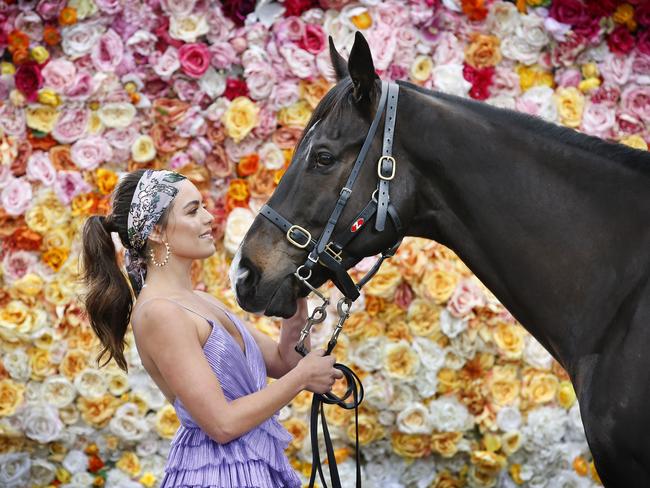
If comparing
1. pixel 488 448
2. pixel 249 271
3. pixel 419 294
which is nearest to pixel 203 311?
pixel 249 271

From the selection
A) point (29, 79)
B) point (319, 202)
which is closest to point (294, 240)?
point (319, 202)

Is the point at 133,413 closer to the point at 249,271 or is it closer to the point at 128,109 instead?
the point at 128,109

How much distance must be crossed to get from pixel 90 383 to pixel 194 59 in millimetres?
1776

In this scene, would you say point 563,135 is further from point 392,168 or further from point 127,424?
point 127,424

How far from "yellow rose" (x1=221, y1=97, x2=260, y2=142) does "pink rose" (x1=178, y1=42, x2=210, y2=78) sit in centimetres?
26

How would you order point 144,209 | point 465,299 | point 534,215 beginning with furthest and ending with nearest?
point 465,299 → point 144,209 → point 534,215

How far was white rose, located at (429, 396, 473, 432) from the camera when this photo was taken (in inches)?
174

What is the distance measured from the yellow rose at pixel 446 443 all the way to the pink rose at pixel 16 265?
2290mm

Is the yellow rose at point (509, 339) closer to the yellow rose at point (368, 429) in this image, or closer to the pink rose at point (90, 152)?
the yellow rose at point (368, 429)

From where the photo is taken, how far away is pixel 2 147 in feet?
15.3

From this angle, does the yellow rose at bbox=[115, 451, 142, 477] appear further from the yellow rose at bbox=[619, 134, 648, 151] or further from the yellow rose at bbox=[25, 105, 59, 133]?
the yellow rose at bbox=[619, 134, 648, 151]

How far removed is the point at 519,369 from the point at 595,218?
2305 millimetres

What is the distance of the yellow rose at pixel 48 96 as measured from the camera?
181 inches

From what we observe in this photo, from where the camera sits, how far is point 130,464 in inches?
179
